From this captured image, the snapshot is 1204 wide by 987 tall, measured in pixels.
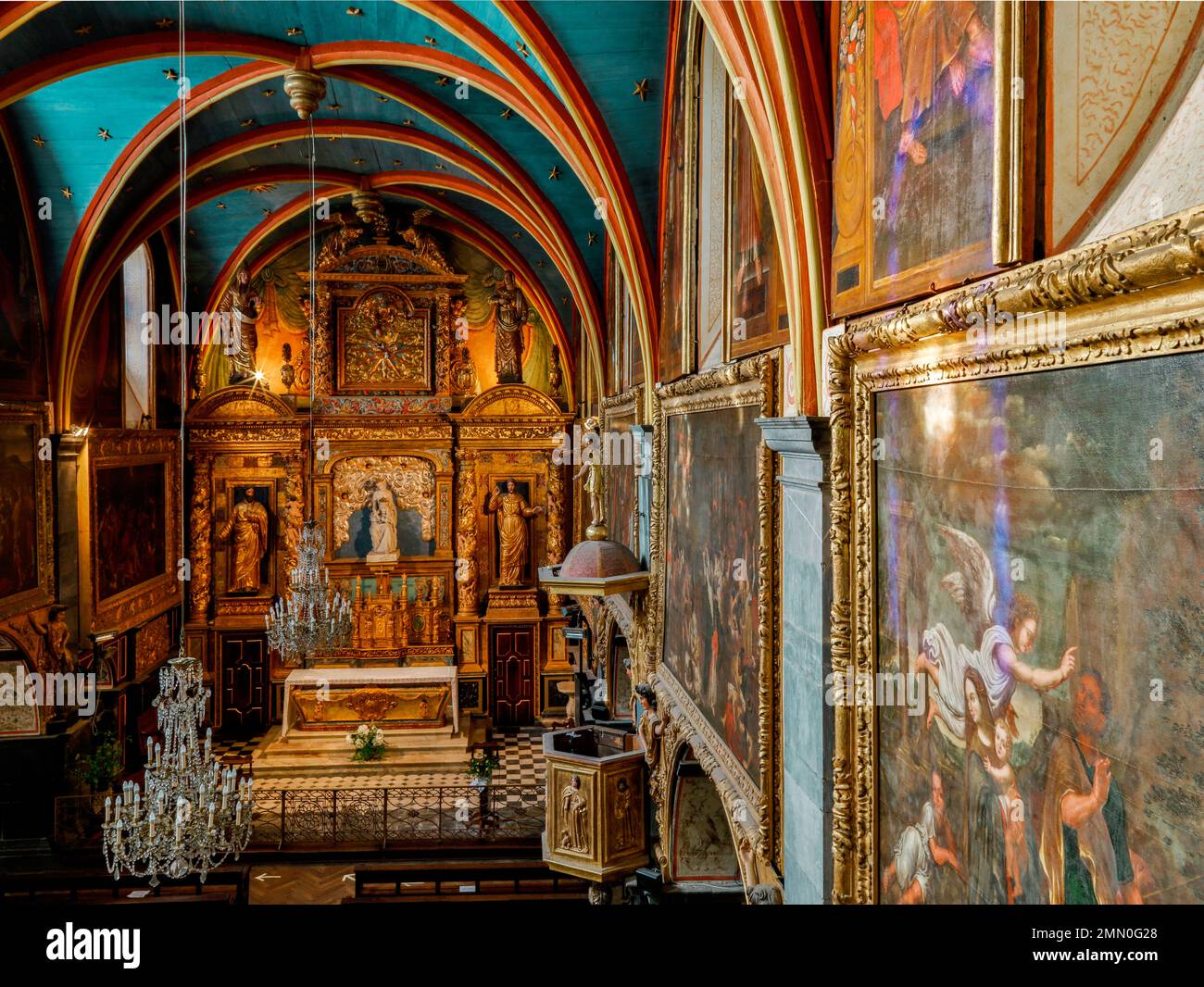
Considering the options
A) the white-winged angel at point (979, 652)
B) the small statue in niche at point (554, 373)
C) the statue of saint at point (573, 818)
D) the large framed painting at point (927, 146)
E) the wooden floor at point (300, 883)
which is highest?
the small statue in niche at point (554, 373)

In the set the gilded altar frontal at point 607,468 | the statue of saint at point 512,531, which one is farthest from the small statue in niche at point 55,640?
the statue of saint at point 512,531

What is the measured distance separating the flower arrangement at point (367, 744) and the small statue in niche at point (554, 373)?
7.90 meters

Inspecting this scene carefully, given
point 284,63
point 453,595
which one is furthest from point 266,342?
point 284,63

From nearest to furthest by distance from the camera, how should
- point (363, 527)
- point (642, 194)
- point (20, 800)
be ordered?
point (642, 194) < point (20, 800) < point (363, 527)

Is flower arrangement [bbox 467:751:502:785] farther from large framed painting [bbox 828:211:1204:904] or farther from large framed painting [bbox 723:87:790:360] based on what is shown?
large framed painting [bbox 828:211:1204:904]

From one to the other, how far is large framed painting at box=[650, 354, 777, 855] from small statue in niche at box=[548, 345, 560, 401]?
11.6 metres

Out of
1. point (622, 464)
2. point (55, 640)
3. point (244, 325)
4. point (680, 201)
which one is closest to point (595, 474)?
point (622, 464)

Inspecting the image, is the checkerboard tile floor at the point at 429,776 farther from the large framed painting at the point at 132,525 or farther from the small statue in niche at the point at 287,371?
the small statue in niche at the point at 287,371

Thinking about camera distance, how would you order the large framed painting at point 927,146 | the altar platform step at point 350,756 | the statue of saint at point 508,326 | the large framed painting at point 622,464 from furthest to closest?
the statue of saint at point 508,326 < the altar platform step at point 350,756 < the large framed painting at point 622,464 < the large framed painting at point 927,146

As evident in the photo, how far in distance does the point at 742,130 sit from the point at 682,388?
2297 mm

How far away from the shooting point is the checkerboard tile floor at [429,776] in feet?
52.4

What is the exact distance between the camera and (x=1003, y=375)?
2.74 metres

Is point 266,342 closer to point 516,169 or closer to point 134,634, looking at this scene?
point 134,634

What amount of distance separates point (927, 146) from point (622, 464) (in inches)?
396
